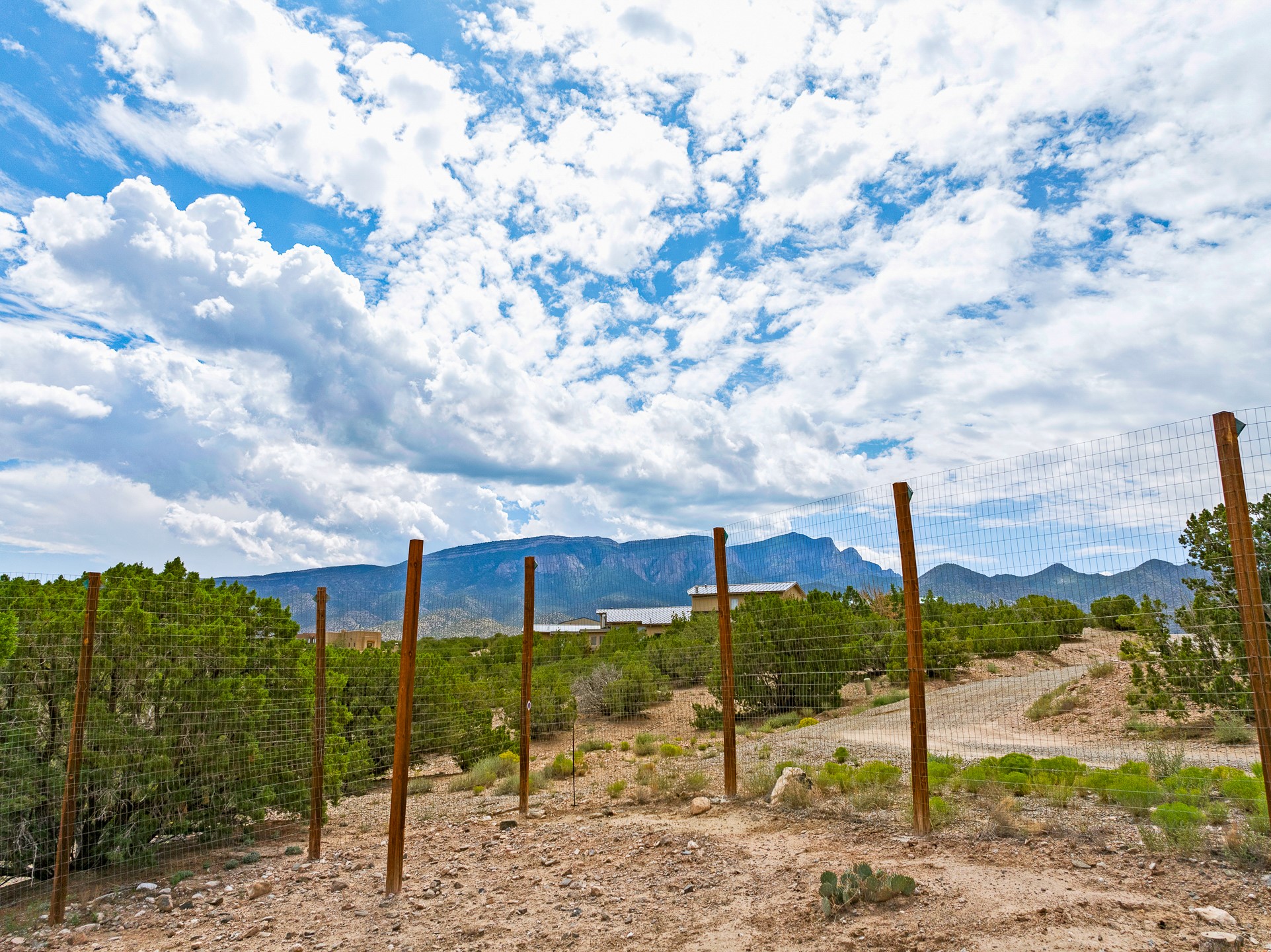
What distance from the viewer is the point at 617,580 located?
37.0 feet

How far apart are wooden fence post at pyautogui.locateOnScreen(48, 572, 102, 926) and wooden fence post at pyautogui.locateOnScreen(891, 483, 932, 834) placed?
21.5 ft

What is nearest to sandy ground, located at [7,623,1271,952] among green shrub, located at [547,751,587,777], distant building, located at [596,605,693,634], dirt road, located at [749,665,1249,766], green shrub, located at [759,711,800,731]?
dirt road, located at [749,665,1249,766]

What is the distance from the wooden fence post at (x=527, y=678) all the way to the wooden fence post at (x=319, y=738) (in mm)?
2048

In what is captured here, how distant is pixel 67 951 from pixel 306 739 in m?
3.05

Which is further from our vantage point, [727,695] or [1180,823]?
[727,695]

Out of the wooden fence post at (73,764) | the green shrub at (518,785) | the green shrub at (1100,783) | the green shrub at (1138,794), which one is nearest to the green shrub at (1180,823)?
the green shrub at (1138,794)

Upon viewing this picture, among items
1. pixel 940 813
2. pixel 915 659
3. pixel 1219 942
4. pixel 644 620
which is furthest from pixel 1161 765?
pixel 644 620

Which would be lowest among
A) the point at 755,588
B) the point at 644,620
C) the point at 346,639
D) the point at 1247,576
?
the point at 346,639

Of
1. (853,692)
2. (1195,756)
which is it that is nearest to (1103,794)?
(1195,756)

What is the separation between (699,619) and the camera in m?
24.4

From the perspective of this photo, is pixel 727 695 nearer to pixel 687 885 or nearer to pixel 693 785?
pixel 693 785

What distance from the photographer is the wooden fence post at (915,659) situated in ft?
20.2

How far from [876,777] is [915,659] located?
6.40 feet

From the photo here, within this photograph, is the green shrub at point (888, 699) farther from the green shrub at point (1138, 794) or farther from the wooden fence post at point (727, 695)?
the green shrub at point (1138, 794)
